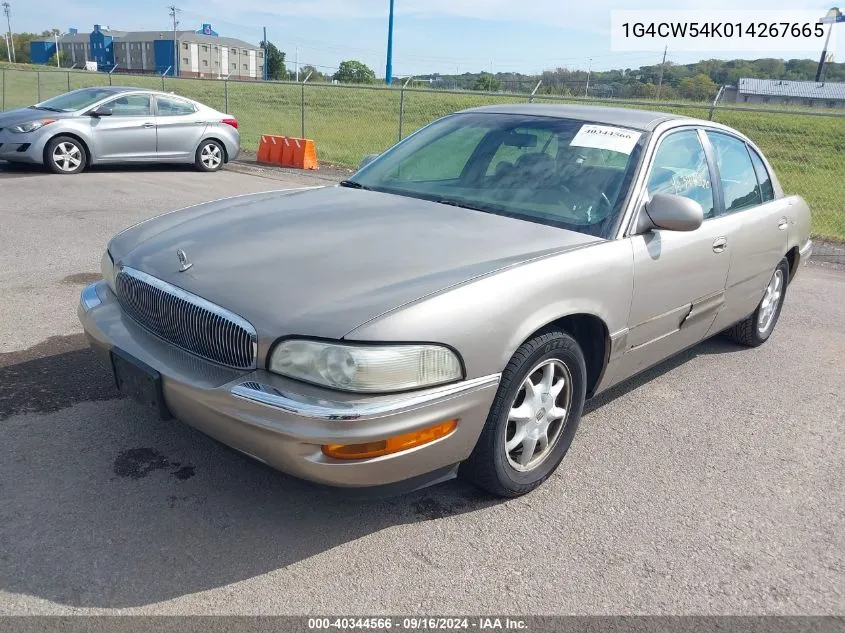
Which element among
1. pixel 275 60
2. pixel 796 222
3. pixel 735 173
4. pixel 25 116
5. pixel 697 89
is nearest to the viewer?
pixel 735 173

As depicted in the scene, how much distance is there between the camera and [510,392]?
2.86 metres

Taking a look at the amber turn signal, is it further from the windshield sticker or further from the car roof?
the car roof

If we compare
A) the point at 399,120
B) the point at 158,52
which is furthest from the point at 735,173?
the point at 158,52

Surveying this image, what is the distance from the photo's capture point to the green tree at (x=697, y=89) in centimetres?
2139

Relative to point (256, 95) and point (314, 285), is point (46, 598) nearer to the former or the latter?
point (314, 285)

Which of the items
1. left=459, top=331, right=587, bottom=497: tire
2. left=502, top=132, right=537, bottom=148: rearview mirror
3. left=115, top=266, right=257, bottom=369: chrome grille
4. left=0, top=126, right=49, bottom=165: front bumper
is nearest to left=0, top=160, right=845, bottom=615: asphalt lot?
left=459, top=331, right=587, bottom=497: tire

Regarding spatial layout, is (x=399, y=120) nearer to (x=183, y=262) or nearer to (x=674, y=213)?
(x=674, y=213)

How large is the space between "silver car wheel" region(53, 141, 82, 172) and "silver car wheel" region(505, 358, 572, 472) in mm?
10996

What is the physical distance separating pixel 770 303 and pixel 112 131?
34.8 feet

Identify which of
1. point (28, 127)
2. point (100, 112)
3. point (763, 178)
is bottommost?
point (28, 127)

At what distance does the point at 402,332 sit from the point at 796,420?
9.25 feet

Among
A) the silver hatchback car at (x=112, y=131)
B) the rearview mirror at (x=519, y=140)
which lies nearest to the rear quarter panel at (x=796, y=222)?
the rearview mirror at (x=519, y=140)

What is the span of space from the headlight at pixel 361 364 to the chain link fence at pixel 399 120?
932cm

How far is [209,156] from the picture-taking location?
44.2 ft
